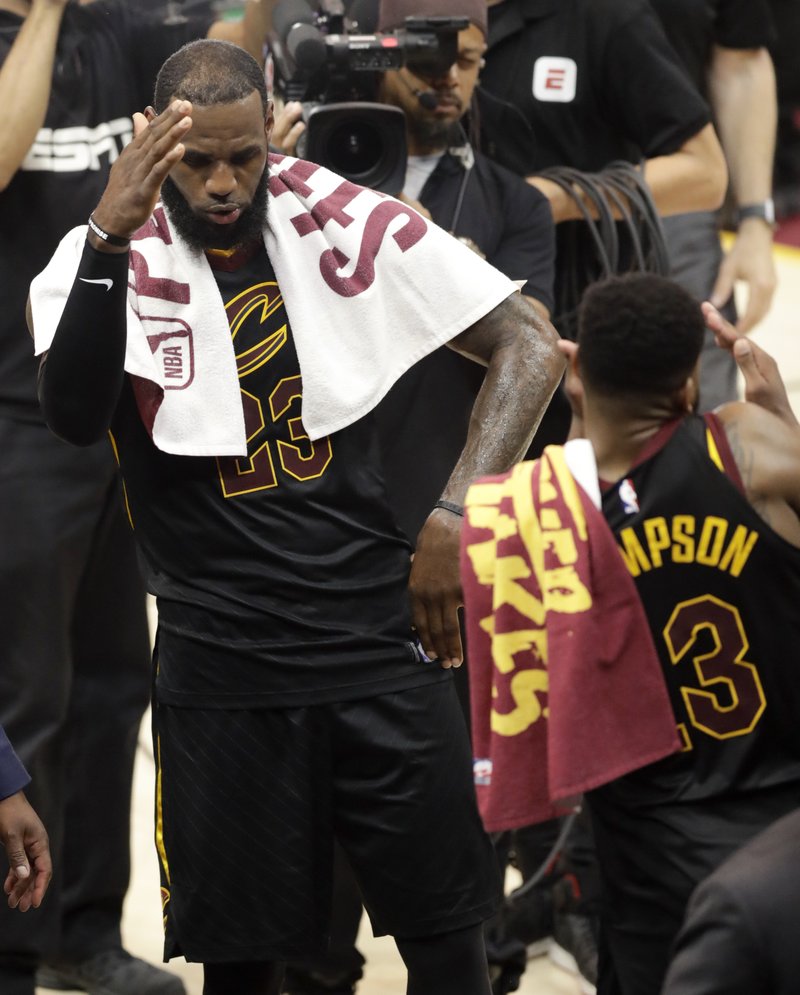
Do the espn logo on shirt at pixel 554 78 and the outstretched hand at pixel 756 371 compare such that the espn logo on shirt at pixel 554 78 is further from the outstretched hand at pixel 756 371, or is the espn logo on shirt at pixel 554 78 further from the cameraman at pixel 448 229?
the outstretched hand at pixel 756 371

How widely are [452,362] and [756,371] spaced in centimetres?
102

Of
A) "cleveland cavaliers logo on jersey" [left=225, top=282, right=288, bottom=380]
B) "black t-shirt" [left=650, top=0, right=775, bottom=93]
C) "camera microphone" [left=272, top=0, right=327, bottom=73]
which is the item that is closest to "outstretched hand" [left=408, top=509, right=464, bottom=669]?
"cleveland cavaliers logo on jersey" [left=225, top=282, right=288, bottom=380]

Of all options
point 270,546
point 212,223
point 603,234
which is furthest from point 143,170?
point 603,234

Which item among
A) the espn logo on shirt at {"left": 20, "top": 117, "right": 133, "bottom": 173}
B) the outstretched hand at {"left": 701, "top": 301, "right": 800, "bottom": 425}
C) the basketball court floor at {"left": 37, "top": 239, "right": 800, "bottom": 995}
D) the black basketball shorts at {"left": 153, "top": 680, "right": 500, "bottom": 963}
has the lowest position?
the basketball court floor at {"left": 37, "top": 239, "right": 800, "bottom": 995}

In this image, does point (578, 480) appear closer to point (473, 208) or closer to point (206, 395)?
point (206, 395)

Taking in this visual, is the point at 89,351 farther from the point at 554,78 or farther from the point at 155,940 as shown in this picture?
the point at 155,940

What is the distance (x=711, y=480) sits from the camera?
2348mm

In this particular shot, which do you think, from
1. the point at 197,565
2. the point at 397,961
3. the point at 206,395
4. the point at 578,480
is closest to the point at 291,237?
the point at 206,395

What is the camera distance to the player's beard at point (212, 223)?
8.87ft

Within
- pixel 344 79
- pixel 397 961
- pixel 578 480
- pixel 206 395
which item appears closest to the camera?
pixel 578 480

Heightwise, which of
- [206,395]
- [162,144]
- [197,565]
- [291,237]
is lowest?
[197,565]

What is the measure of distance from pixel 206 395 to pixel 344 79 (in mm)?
964

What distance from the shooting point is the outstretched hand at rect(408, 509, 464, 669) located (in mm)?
2689

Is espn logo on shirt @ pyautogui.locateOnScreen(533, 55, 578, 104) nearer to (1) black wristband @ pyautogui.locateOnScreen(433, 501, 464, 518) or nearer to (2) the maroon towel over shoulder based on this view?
(1) black wristband @ pyautogui.locateOnScreen(433, 501, 464, 518)
